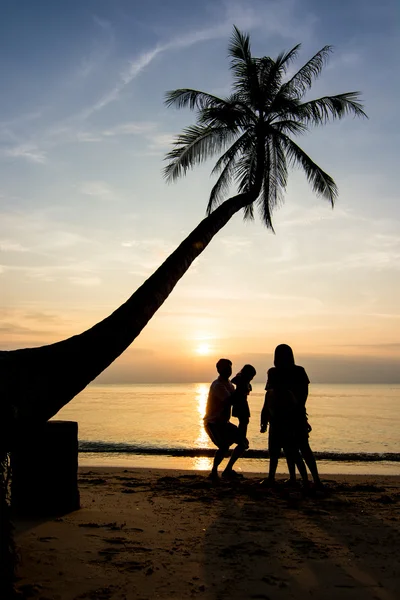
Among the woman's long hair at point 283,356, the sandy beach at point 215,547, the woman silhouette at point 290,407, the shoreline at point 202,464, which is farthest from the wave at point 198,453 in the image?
the woman's long hair at point 283,356

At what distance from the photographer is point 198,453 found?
1675 cm

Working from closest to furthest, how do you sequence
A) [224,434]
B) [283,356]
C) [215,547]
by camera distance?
[215,547], [283,356], [224,434]

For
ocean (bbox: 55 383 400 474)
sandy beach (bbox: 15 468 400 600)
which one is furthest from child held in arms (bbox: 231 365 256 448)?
ocean (bbox: 55 383 400 474)

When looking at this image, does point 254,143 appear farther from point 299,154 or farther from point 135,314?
point 135,314

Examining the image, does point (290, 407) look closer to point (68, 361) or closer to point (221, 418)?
point (221, 418)

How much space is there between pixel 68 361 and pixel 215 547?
91.5 inches

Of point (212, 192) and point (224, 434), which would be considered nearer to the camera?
point (224, 434)

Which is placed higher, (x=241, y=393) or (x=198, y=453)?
(x=241, y=393)

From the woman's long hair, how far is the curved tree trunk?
2048 millimetres

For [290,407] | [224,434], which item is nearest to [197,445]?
[224,434]

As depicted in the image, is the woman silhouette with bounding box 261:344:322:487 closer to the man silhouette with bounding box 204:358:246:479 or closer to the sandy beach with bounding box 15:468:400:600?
the sandy beach with bounding box 15:468:400:600

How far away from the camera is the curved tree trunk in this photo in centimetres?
397

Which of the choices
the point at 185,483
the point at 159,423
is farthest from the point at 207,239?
the point at 159,423

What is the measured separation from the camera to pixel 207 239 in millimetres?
8414
